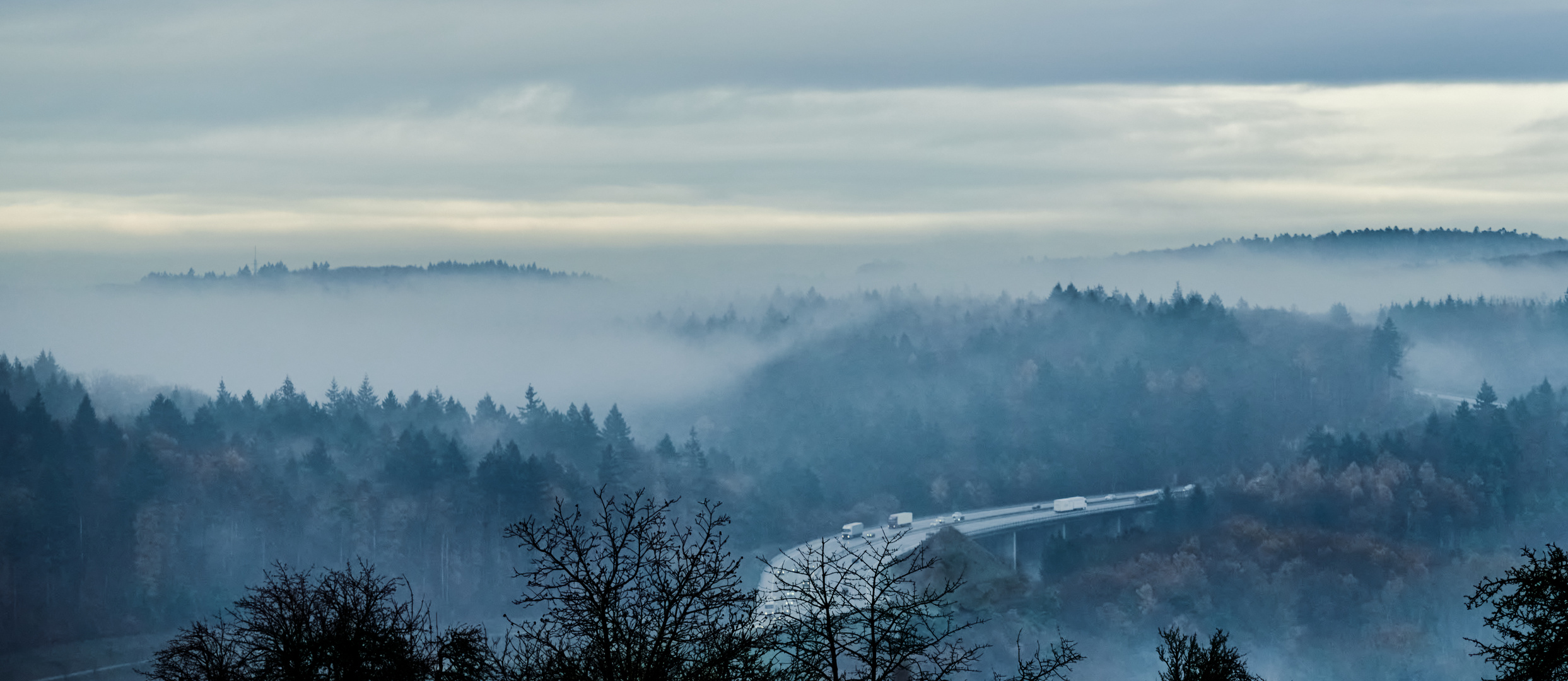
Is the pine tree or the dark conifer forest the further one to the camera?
the pine tree

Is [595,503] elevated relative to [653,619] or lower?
elevated

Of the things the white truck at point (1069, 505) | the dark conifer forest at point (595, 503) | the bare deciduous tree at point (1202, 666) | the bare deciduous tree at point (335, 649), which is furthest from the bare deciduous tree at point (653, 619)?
the white truck at point (1069, 505)

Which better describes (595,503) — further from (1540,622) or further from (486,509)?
(1540,622)

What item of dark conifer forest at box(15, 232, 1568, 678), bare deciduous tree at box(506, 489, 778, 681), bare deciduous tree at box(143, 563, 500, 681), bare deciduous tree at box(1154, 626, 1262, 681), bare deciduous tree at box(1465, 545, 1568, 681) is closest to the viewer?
bare deciduous tree at box(506, 489, 778, 681)

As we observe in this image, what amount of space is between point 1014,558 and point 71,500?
95206mm

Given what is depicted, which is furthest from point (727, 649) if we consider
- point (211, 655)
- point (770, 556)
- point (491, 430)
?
point (491, 430)

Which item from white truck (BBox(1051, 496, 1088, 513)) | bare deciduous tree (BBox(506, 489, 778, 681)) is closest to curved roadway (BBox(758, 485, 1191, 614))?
white truck (BBox(1051, 496, 1088, 513))

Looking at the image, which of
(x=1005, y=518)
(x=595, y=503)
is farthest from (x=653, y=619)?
(x=1005, y=518)

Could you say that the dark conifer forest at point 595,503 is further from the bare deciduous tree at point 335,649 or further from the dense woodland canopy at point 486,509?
the bare deciduous tree at point 335,649

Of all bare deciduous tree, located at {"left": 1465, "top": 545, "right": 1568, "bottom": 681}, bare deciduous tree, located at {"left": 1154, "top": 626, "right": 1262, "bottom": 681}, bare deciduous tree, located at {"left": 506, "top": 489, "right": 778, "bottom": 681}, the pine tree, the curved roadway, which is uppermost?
the pine tree

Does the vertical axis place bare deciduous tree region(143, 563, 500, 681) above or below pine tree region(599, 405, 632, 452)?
below

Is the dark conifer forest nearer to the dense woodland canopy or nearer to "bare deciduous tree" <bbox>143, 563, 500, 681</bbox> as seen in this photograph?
the dense woodland canopy

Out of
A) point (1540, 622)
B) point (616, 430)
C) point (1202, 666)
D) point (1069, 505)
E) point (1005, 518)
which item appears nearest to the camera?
point (1540, 622)

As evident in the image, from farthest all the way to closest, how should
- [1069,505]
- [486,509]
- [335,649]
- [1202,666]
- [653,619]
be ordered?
[1069,505] → [486,509] → [1202,666] → [335,649] → [653,619]
